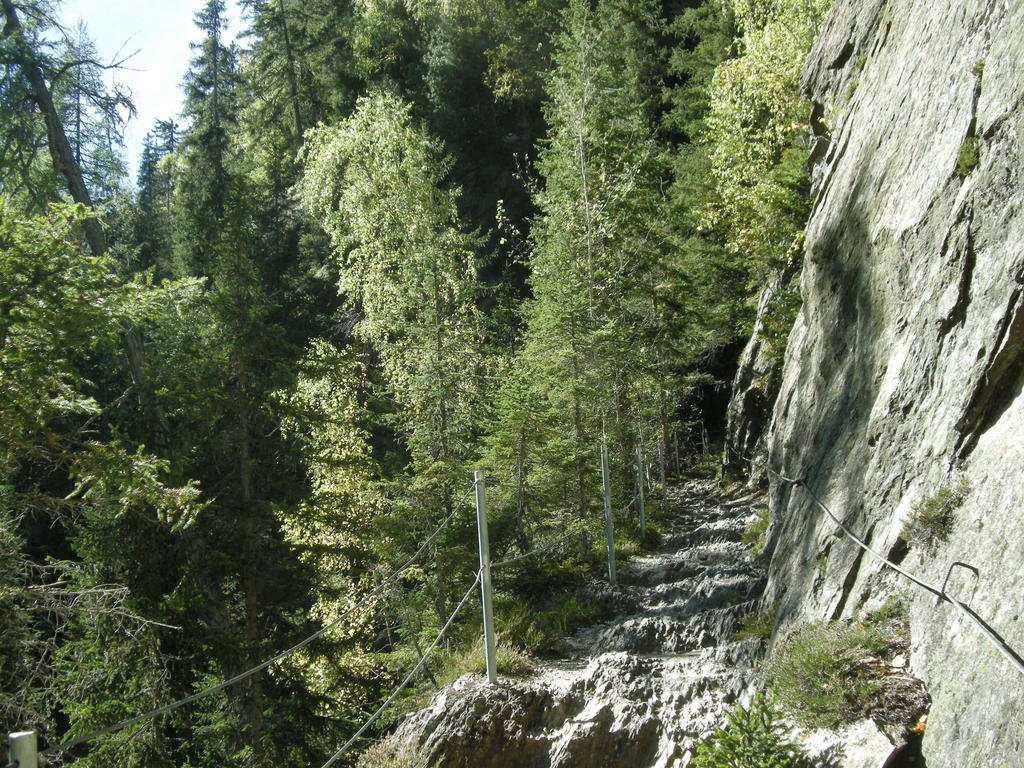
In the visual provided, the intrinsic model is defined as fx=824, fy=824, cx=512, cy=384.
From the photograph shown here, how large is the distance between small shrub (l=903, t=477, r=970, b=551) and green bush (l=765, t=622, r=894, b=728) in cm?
64

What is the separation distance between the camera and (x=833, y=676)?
4832mm

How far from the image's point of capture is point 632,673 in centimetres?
699

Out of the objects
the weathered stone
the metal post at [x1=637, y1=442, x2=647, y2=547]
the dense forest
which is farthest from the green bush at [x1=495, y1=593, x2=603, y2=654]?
the weathered stone

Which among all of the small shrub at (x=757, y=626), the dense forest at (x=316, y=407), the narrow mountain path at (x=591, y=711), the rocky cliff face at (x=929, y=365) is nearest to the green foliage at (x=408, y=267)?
the dense forest at (x=316, y=407)

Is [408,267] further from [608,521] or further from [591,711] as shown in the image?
[591,711]

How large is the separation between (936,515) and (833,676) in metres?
1.11

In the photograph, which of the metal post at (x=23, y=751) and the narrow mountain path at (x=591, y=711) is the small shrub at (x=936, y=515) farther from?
the metal post at (x=23, y=751)

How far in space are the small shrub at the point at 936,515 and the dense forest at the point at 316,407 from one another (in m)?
4.03

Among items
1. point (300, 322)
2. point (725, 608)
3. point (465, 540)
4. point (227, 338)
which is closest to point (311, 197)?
point (300, 322)

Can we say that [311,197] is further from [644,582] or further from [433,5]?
[644,582]

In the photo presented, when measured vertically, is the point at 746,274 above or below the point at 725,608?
above

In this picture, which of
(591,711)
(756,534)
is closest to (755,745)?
(591,711)

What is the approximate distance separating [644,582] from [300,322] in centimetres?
1862

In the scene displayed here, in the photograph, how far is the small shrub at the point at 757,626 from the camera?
308 inches
